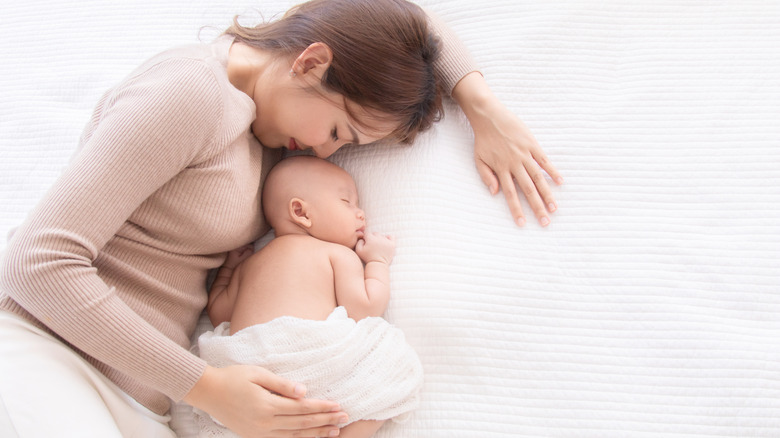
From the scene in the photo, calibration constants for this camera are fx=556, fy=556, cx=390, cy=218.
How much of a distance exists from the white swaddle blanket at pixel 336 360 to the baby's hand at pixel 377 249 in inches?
6.0

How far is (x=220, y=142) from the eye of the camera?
1.00 metres

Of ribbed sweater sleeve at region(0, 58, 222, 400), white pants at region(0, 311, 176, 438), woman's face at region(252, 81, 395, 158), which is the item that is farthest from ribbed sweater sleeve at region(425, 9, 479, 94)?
A: white pants at region(0, 311, 176, 438)

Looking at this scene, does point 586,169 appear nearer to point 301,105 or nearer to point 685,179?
point 685,179

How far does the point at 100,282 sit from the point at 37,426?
0.22 m

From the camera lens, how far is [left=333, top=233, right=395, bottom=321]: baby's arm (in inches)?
41.3

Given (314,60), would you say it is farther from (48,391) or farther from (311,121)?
(48,391)

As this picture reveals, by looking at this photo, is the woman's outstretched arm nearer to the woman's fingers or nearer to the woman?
the woman

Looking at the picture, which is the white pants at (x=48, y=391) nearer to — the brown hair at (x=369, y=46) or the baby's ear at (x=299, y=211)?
the baby's ear at (x=299, y=211)

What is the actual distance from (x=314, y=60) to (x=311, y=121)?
0.38 feet

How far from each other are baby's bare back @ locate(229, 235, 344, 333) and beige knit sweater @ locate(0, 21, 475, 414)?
89mm

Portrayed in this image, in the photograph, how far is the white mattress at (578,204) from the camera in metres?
0.99

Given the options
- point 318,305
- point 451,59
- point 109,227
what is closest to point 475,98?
point 451,59

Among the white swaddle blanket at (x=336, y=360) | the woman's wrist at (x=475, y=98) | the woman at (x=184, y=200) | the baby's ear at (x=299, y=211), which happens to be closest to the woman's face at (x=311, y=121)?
the woman at (x=184, y=200)

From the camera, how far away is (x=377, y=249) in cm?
112
